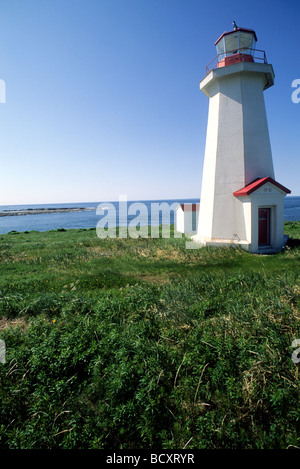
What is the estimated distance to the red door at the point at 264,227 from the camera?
14.1m

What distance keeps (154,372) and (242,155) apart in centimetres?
1338

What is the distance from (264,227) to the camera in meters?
14.1

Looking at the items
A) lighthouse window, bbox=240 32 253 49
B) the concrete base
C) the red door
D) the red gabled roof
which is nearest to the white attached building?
the concrete base

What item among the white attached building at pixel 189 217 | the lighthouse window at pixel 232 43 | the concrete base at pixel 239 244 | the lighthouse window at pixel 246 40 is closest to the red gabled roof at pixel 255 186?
the concrete base at pixel 239 244

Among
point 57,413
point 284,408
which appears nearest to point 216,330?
point 284,408

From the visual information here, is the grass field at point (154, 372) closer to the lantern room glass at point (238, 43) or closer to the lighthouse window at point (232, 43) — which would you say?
the lantern room glass at point (238, 43)

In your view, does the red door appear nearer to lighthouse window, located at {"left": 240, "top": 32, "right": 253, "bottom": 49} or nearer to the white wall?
the white wall

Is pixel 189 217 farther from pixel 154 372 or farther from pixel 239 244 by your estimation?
pixel 154 372

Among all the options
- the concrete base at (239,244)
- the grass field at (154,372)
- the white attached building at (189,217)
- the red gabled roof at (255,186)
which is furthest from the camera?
the white attached building at (189,217)

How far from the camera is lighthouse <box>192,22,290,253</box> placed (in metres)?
13.3

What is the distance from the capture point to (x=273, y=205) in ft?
45.6

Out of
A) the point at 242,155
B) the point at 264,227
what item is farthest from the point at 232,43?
the point at 264,227

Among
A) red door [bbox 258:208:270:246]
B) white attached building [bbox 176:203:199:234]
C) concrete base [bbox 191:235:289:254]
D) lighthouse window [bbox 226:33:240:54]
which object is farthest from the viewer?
white attached building [bbox 176:203:199:234]
